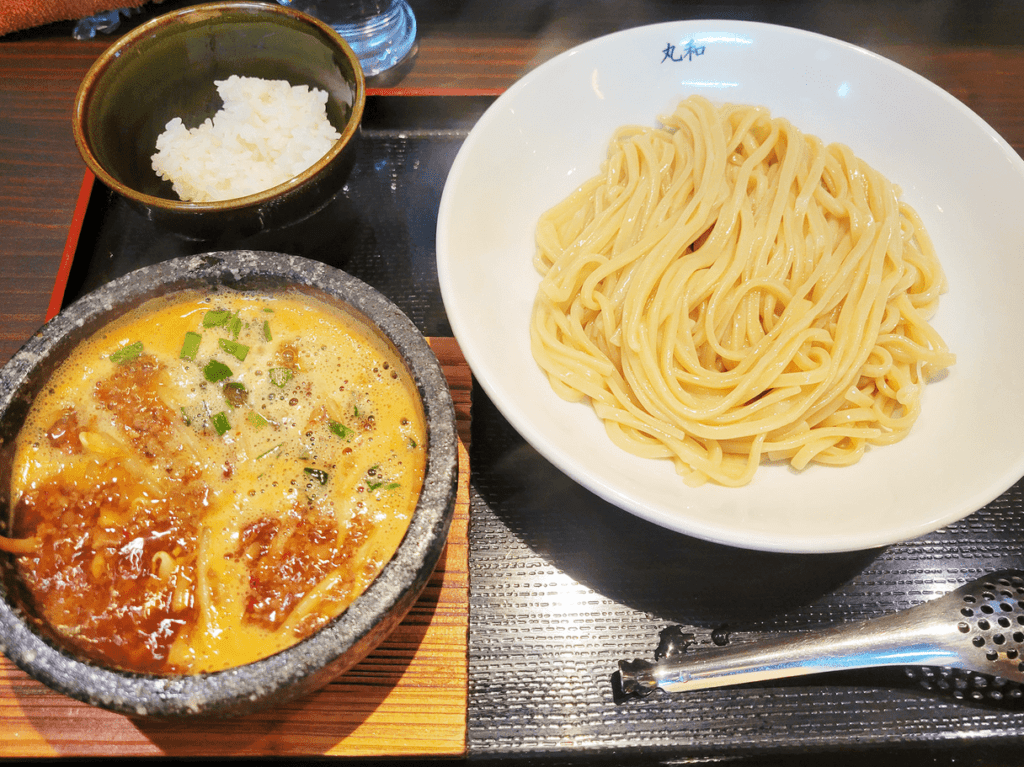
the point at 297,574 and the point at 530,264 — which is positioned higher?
the point at 530,264

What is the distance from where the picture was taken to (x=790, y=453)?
5.93 feet

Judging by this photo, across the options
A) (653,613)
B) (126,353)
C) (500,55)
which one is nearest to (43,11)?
(500,55)

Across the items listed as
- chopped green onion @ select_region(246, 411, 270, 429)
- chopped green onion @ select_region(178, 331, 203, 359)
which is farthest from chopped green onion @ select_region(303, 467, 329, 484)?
chopped green onion @ select_region(178, 331, 203, 359)

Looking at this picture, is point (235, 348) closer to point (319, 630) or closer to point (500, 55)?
point (319, 630)

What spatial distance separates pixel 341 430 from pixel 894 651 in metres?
1.44

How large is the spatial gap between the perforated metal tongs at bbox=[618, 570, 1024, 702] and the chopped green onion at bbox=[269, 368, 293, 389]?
110cm

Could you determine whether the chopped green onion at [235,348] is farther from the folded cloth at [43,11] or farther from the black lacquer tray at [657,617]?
the folded cloth at [43,11]

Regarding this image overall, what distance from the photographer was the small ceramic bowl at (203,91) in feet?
6.53

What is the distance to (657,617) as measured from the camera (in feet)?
5.63

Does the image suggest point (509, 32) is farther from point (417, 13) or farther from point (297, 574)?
point (297, 574)

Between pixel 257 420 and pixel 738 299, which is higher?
pixel 738 299

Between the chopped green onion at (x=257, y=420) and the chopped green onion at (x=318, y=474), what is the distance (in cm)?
17

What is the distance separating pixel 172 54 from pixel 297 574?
1.94 meters

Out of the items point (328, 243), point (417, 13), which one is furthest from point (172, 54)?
point (417, 13)
